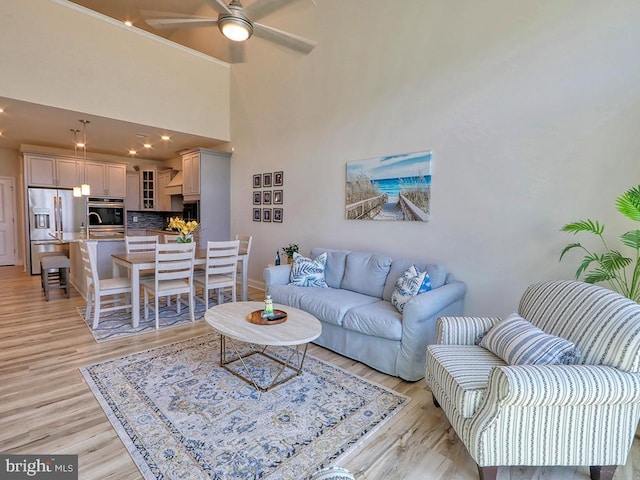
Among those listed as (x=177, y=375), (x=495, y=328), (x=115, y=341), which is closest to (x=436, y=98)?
(x=495, y=328)

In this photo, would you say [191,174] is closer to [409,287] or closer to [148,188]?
[148,188]

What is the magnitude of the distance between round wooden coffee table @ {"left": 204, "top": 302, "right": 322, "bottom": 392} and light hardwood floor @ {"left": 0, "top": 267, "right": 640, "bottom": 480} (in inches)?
19.8

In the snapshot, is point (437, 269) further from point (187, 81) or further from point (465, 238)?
point (187, 81)

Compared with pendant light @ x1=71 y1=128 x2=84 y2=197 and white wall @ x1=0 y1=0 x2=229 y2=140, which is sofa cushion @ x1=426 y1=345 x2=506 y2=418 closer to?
white wall @ x1=0 y1=0 x2=229 y2=140

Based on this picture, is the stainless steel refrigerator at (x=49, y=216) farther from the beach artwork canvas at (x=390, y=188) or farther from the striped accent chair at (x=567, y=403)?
the striped accent chair at (x=567, y=403)

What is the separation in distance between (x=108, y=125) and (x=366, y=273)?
4.70m

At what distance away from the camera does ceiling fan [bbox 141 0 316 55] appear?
235 centimetres

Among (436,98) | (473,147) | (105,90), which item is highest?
(105,90)

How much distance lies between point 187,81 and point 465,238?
510cm

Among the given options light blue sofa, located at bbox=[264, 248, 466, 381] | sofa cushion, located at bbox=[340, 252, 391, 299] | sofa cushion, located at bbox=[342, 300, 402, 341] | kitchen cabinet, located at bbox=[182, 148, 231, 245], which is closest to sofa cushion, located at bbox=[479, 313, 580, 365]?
light blue sofa, located at bbox=[264, 248, 466, 381]

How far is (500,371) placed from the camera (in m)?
1.51

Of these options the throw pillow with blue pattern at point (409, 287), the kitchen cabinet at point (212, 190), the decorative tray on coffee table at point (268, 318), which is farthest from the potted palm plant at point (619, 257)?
the kitchen cabinet at point (212, 190)

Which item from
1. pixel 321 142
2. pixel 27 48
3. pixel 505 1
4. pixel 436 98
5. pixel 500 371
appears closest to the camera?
pixel 500 371

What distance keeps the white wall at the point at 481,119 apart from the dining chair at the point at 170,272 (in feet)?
5.81
